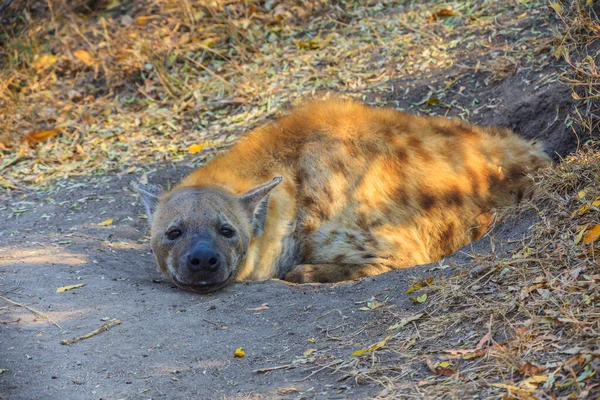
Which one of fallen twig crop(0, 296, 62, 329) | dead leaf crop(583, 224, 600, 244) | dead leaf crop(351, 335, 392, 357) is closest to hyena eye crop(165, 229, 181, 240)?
fallen twig crop(0, 296, 62, 329)

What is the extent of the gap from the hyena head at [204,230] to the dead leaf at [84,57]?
2.92 metres

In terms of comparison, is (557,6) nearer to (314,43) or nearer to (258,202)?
(258,202)

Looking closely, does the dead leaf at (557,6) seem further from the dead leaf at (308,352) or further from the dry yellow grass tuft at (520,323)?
the dead leaf at (308,352)

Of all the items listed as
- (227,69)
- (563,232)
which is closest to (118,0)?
(227,69)

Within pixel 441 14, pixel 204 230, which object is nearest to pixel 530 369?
pixel 204 230

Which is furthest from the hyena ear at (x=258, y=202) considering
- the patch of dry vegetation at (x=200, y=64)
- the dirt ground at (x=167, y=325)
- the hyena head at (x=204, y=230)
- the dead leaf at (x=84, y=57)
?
the dead leaf at (x=84, y=57)

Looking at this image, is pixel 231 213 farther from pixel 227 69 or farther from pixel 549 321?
pixel 227 69

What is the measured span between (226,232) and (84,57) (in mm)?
3483

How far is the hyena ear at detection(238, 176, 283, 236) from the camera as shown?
3.62 meters

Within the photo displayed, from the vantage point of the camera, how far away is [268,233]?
377 cm

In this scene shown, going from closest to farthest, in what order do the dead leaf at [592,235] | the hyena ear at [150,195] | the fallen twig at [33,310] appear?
the dead leaf at [592,235] < the fallen twig at [33,310] < the hyena ear at [150,195]

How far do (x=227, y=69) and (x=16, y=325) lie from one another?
135 inches

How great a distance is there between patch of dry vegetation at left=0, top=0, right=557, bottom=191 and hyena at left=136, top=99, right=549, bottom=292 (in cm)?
90

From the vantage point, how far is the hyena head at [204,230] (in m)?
3.39
